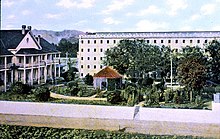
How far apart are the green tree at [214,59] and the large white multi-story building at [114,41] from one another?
46 mm

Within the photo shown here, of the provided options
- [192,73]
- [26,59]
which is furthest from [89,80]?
[192,73]

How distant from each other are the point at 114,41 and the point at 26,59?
0.82 metres

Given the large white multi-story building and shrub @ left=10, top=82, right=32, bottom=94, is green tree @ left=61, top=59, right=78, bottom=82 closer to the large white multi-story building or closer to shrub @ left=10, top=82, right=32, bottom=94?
the large white multi-story building

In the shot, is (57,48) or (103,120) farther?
(57,48)

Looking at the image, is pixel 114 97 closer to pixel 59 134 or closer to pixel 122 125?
pixel 122 125

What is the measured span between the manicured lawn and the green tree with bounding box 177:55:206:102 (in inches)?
16.1

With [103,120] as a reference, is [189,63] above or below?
above

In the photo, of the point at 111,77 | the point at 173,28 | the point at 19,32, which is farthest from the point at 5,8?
the point at 173,28

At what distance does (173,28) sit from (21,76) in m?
1.43

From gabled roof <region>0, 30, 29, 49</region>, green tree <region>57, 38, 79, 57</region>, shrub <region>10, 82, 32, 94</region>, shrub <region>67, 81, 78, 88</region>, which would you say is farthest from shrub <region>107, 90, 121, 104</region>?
gabled roof <region>0, 30, 29, 49</region>

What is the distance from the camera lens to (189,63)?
145 inches

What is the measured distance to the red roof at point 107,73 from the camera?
3867mm

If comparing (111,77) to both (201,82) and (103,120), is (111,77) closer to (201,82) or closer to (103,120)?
(103,120)

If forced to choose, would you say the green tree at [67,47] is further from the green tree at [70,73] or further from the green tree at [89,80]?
the green tree at [89,80]
